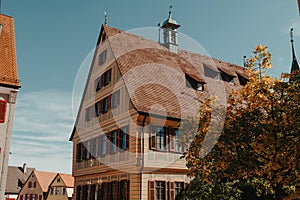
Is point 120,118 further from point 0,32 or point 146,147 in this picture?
point 0,32

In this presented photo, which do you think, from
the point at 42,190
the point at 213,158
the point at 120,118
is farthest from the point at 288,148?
the point at 42,190

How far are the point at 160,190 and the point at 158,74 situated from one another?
296 inches

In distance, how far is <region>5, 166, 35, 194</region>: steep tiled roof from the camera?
5817 centimetres

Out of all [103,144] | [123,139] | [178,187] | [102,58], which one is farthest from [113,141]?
[102,58]

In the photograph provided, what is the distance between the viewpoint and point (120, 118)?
20.3 metres

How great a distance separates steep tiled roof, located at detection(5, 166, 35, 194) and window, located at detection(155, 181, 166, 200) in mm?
46505

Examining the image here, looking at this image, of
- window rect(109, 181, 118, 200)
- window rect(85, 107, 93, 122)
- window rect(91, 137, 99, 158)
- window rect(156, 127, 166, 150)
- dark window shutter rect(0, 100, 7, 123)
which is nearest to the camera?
dark window shutter rect(0, 100, 7, 123)

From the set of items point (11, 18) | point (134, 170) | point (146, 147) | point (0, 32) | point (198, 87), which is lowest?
point (134, 170)

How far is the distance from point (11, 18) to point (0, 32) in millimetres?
1860

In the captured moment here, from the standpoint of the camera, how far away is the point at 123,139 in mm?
19672

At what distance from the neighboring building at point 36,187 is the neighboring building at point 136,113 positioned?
3102cm

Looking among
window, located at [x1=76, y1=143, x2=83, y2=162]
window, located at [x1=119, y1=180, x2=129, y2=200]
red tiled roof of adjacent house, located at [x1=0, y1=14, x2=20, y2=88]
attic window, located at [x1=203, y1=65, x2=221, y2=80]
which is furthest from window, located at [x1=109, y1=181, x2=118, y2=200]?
attic window, located at [x1=203, y1=65, x2=221, y2=80]

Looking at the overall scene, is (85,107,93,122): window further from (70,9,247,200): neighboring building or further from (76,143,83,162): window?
(76,143,83,162): window

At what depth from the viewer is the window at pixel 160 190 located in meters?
18.7
